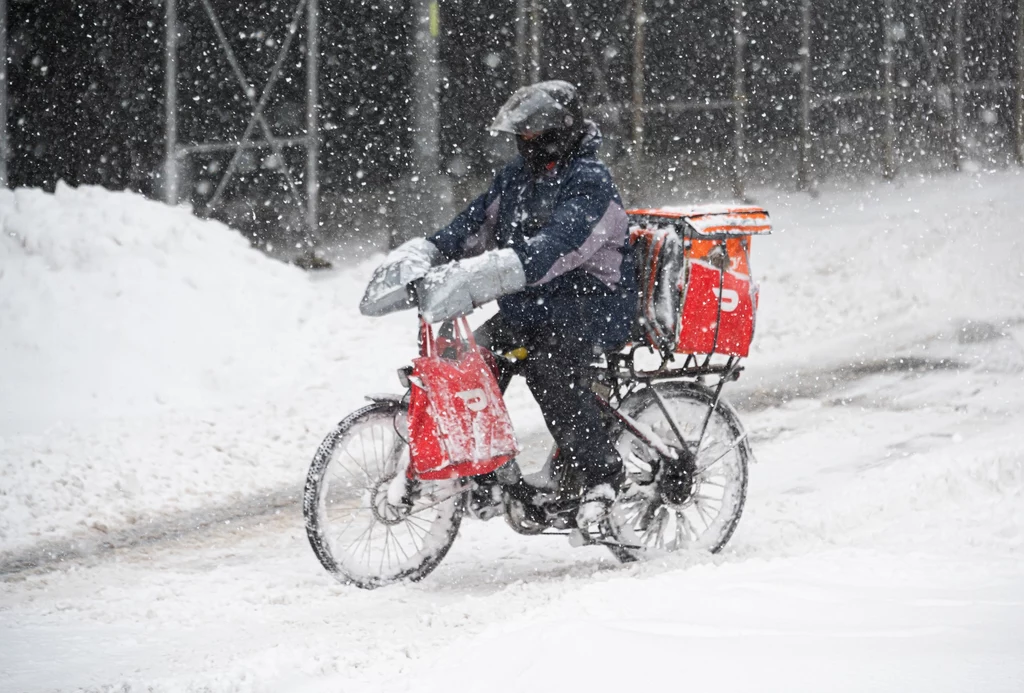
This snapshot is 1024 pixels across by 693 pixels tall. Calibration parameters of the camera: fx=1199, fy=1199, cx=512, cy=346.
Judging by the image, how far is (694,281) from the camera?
4898 millimetres

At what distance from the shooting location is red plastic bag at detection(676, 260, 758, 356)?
4.91 metres

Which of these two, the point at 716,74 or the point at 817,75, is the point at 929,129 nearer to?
the point at 817,75

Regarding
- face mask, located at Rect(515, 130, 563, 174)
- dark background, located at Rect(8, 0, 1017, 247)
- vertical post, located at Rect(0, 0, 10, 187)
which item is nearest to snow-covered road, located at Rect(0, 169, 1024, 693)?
face mask, located at Rect(515, 130, 563, 174)

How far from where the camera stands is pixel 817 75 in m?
18.8

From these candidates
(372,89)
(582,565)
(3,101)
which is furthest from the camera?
(372,89)

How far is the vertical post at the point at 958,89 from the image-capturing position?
754 inches

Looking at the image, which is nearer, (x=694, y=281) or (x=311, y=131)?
(x=694, y=281)

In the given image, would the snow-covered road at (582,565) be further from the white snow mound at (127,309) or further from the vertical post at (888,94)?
the vertical post at (888,94)

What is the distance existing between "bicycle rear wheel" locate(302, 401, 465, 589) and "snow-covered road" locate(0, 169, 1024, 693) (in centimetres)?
12

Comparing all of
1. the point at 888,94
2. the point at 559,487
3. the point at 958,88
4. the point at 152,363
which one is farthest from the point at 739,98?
the point at 559,487

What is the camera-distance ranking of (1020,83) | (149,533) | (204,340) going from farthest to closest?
(1020,83) < (204,340) < (149,533)

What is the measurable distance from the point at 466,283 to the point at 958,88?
1681 cm

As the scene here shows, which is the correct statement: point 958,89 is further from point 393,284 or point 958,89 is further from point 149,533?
point 393,284

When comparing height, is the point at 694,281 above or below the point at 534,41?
below
